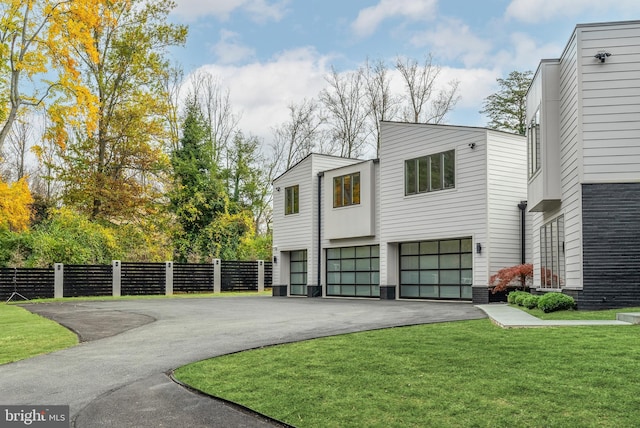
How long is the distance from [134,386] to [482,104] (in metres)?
37.1

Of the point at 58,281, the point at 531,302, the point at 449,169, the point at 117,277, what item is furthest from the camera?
the point at 117,277

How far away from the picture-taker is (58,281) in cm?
2545

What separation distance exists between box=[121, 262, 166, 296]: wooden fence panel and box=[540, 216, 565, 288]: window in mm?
18839

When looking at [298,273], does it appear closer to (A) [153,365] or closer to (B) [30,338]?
(B) [30,338]

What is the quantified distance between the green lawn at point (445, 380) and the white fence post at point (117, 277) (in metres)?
20.5

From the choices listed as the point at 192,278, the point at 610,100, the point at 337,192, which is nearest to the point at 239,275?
the point at 192,278

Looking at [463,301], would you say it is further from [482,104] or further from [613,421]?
[482,104]

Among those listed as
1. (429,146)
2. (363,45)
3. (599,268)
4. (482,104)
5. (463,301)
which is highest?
(363,45)

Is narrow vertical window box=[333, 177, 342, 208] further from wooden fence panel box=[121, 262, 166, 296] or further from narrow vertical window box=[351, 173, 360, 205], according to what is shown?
wooden fence panel box=[121, 262, 166, 296]

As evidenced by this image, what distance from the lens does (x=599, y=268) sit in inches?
464

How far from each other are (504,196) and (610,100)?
7.43 meters

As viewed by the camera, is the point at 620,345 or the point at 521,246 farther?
the point at 521,246

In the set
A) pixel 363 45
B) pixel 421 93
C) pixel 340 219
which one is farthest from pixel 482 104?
pixel 340 219

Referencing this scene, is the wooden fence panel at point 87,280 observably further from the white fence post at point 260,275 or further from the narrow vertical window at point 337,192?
the narrow vertical window at point 337,192
